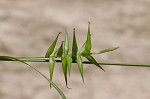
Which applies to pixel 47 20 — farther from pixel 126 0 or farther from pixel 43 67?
pixel 126 0

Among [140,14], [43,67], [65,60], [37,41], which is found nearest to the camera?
[65,60]

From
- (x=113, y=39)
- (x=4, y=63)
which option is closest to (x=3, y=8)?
(x=4, y=63)

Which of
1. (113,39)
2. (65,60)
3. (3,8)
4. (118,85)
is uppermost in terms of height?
(65,60)

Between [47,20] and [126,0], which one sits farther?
[126,0]

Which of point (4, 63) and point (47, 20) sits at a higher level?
point (47, 20)

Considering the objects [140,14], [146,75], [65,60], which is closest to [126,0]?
[140,14]

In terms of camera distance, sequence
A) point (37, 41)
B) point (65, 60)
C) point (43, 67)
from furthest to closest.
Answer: point (37, 41) < point (43, 67) < point (65, 60)
